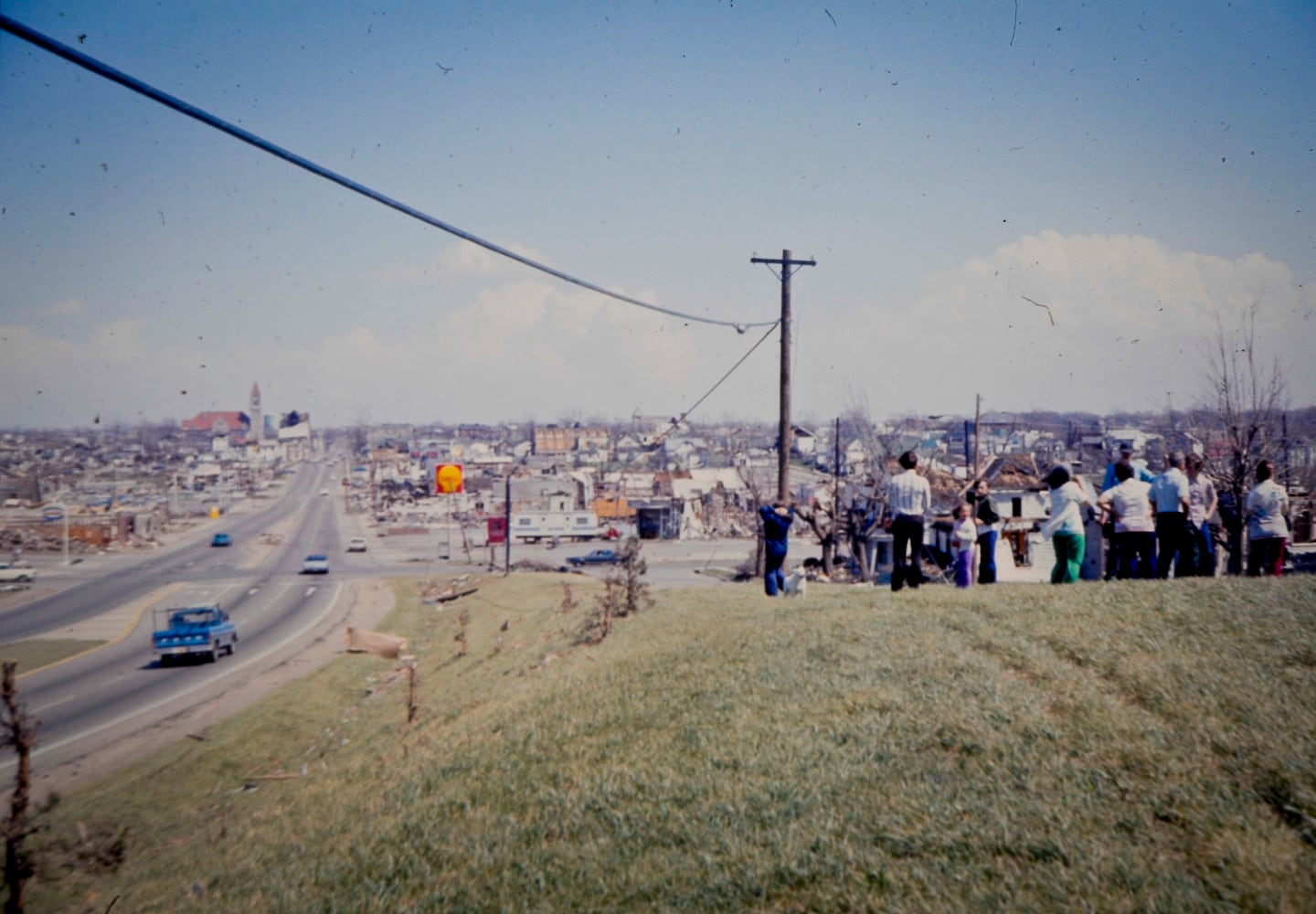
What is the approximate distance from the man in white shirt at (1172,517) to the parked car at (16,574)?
46.3 meters

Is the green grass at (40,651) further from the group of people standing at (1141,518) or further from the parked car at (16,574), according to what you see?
the group of people standing at (1141,518)

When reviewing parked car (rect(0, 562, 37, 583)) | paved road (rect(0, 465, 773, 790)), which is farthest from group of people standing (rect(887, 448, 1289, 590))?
parked car (rect(0, 562, 37, 583))

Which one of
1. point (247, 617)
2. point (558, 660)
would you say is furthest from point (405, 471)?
point (558, 660)

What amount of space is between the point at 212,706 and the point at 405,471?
9160 centimetres

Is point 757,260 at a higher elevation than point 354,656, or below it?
higher

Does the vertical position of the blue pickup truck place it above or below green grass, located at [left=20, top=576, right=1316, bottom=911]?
below

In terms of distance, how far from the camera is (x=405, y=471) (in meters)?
108

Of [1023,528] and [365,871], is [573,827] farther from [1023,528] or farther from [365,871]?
[1023,528]

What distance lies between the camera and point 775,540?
498 inches

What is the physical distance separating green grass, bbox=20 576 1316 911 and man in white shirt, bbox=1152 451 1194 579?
63.9 inches

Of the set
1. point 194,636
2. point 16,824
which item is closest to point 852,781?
point 16,824

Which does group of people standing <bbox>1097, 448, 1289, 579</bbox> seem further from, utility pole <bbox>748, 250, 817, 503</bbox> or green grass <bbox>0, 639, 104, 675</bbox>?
green grass <bbox>0, 639, 104, 675</bbox>

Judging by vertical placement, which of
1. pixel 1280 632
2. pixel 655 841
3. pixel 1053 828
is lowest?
pixel 655 841

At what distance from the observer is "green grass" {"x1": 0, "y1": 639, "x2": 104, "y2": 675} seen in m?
25.1
